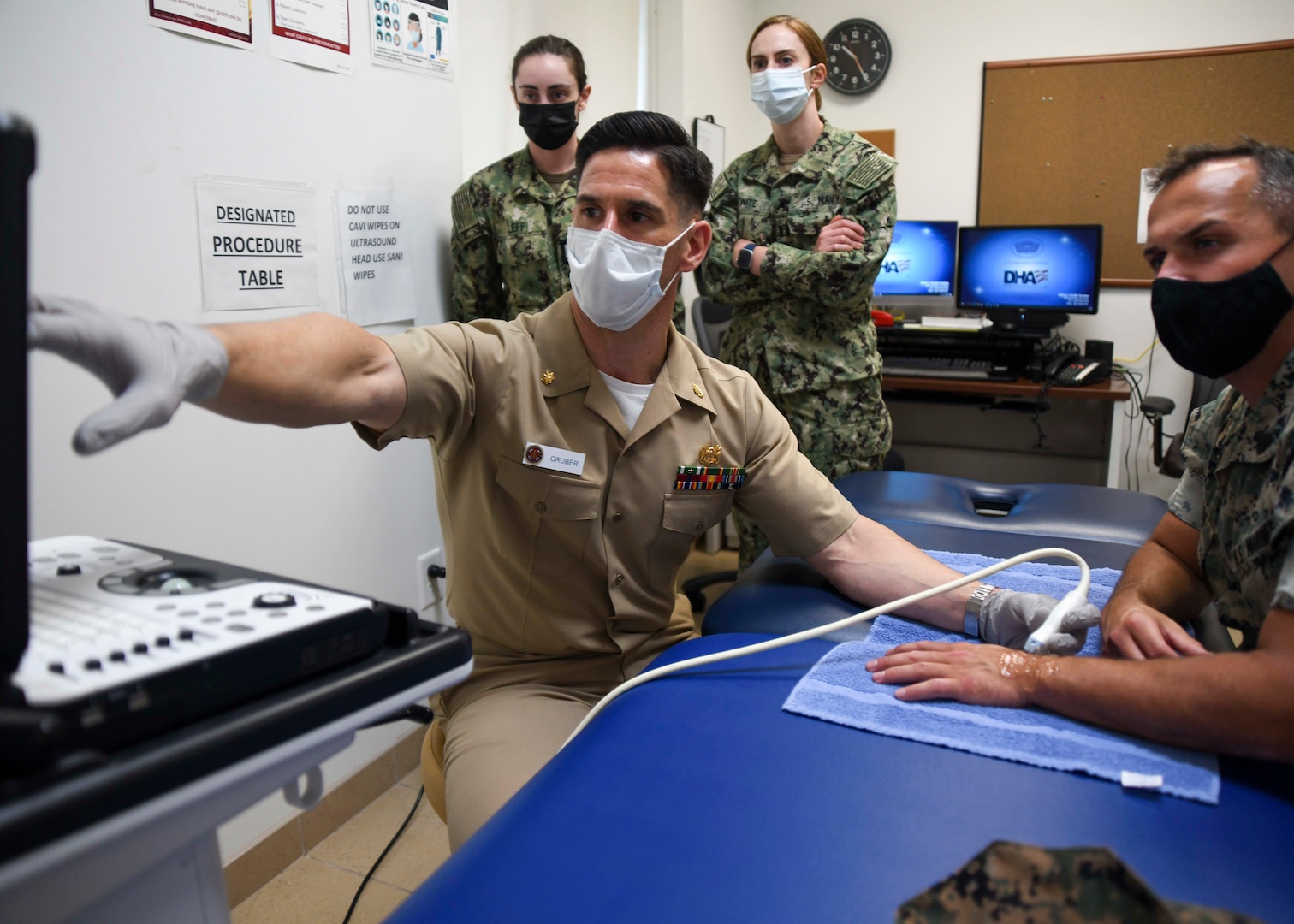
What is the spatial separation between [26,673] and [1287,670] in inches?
39.3

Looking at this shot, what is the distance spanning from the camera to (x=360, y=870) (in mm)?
1853

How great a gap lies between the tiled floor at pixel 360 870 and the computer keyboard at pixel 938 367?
234 centimetres

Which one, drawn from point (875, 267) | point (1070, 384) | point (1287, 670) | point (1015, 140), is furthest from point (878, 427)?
point (1015, 140)

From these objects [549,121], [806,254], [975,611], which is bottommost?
[975,611]

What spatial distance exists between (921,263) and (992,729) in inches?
132

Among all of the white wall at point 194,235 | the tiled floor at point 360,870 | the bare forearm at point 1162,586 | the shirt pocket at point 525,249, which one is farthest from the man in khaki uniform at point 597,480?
the shirt pocket at point 525,249

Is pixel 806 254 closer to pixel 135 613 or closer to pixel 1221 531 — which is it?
pixel 1221 531

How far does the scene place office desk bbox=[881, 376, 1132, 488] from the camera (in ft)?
13.1

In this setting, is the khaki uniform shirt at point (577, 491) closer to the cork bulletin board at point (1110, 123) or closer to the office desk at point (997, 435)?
the office desk at point (997, 435)

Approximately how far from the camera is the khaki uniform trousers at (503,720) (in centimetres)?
114

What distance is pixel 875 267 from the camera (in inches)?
91.7

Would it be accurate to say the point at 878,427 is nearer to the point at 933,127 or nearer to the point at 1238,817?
the point at 1238,817

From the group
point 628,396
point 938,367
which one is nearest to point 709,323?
point 938,367

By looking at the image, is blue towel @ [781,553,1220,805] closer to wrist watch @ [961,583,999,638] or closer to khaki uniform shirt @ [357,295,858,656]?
wrist watch @ [961,583,999,638]
